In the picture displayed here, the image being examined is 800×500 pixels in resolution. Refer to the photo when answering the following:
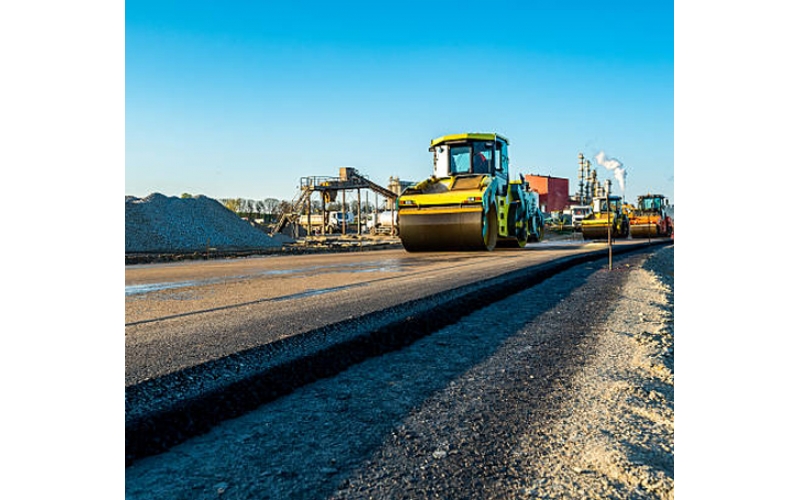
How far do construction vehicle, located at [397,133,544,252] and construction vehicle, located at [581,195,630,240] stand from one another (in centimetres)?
754

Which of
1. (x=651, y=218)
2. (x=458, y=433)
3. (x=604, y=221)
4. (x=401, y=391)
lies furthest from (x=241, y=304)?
(x=651, y=218)

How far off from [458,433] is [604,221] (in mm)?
20097

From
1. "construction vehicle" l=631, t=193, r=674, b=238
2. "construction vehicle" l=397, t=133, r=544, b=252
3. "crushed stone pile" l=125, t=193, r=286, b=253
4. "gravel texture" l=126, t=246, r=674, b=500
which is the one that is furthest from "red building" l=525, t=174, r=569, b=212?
"gravel texture" l=126, t=246, r=674, b=500

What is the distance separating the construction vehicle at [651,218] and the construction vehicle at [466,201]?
11583mm

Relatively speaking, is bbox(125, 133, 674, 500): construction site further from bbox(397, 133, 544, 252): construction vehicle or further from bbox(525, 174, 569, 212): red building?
bbox(525, 174, 569, 212): red building

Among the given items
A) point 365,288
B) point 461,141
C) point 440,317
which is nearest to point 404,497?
point 440,317

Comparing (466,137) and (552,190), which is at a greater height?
(552,190)

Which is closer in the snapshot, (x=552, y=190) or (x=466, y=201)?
(x=466, y=201)

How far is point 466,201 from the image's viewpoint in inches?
418

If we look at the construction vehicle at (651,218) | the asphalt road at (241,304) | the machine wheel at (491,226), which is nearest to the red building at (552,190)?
the construction vehicle at (651,218)

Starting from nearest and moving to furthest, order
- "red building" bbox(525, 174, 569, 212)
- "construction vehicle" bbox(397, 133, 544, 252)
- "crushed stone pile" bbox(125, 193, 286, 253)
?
1. "construction vehicle" bbox(397, 133, 544, 252)
2. "crushed stone pile" bbox(125, 193, 286, 253)
3. "red building" bbox(525, 174, 569, 212)

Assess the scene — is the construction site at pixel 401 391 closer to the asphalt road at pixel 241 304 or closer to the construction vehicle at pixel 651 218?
the asphalt road at pixel 241 304

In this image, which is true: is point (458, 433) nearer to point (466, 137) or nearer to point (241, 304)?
point (241, 304)

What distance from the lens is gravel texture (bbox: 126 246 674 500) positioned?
1439 mm
